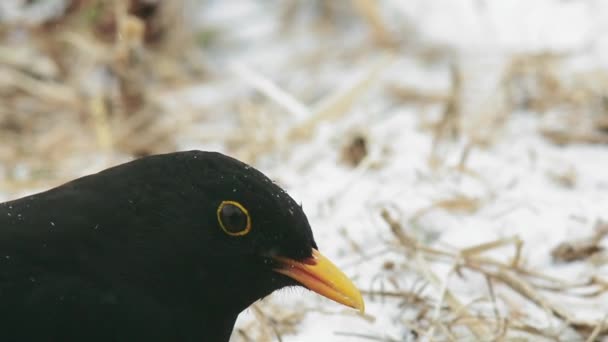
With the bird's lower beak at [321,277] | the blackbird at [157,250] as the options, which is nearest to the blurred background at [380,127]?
the bird's lower beak at [321,277]

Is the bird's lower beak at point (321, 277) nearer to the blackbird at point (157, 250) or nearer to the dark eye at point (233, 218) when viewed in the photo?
the blackbird at point (157, 250)

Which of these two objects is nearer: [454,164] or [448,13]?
[454,164]

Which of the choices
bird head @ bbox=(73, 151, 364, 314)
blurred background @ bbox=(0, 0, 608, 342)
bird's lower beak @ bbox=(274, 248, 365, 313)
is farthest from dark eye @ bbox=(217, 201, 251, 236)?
blurred background @ bbox=(0, 0, 608, 342)

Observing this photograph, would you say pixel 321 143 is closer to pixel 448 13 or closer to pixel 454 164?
pixel 454 164

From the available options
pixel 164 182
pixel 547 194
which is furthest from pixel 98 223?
pixel 547 194

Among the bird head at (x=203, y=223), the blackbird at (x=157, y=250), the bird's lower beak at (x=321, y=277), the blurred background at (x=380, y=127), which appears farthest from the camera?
the blurred background at (x=380, y=127)

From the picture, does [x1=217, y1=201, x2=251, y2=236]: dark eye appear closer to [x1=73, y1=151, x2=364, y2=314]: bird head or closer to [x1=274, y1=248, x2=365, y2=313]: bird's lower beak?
[x1=73, y1=151, x2=364, y2=314]: bird head
